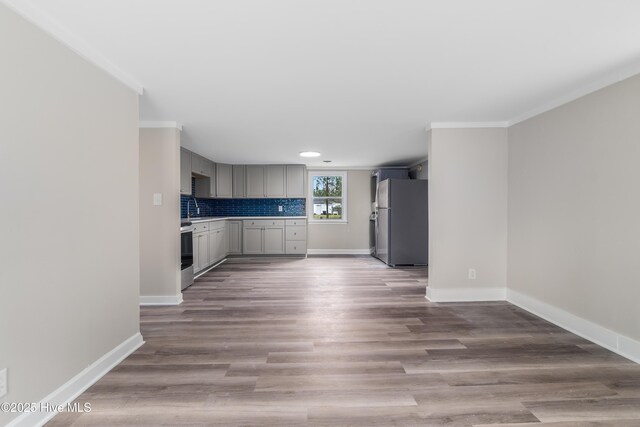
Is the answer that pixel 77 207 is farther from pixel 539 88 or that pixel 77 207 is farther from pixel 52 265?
pixel 539 88

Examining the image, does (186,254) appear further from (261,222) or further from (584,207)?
(584,207)

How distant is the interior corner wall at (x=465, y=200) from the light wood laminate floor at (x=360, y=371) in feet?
1.86

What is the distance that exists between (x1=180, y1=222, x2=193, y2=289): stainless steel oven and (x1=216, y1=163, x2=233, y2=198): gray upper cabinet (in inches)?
84.5

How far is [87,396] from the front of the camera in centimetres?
185

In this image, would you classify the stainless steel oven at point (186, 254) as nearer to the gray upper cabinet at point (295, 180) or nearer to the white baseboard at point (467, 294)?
the gray upper cabinet at point (295, 180)

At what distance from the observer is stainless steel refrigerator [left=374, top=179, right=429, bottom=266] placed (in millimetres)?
5902

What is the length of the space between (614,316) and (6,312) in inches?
156

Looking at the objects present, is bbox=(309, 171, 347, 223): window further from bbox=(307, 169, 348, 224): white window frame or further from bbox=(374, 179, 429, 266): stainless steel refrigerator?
bbox=(374, 179, 429, 266): stainless steel refrigerator

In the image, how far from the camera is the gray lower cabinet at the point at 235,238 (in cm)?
686

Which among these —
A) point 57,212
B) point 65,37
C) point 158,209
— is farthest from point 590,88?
point 158,209

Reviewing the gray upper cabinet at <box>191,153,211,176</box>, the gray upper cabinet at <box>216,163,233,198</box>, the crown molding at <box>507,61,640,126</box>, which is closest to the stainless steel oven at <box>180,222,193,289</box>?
the gray upper cabinet at <box>191,153,211,176</box>

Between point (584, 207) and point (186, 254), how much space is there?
4657 mm

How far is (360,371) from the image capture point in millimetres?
2113

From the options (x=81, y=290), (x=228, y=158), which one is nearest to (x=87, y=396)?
(x=81, y=290)
